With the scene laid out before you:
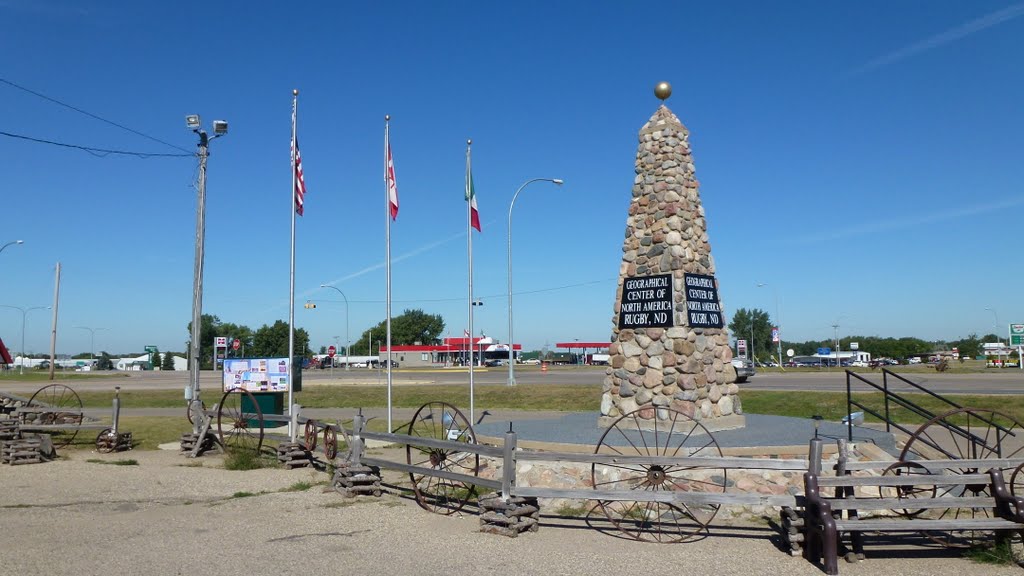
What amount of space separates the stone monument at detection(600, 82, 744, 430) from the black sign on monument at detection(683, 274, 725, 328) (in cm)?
2

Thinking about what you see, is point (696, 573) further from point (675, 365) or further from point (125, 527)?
point (125, 527)

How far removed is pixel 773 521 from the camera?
8.91 m

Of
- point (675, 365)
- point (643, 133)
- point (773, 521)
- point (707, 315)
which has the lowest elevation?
point (773, 521)

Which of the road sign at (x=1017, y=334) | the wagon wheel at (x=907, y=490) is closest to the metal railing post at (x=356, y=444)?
the wagon wheel at (x=907, y=490)

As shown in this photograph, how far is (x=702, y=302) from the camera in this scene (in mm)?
12461

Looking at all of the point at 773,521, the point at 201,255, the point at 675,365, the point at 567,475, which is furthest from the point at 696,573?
the point at 201,255

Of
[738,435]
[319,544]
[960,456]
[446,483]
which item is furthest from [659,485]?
[960,456]

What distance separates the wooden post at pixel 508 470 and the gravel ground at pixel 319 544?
1.59 feet

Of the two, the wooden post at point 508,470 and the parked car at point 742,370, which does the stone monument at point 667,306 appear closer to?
the wooden post at point 508,470

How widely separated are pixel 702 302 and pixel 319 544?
7.39 meters

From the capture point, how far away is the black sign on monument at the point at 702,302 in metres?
12.2

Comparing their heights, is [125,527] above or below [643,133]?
below

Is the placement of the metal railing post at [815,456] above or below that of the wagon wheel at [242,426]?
above

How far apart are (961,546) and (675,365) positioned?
521 centimetres
